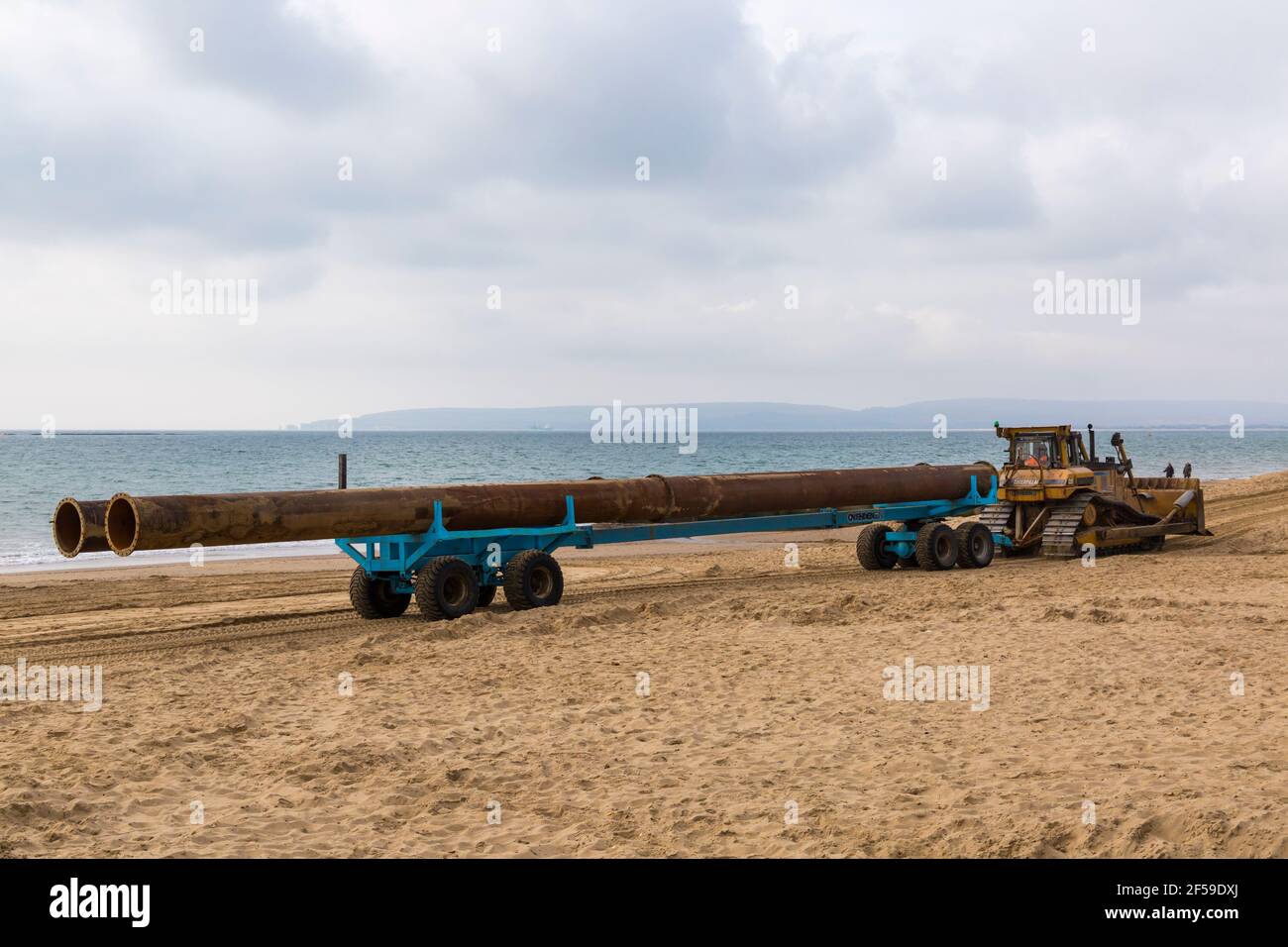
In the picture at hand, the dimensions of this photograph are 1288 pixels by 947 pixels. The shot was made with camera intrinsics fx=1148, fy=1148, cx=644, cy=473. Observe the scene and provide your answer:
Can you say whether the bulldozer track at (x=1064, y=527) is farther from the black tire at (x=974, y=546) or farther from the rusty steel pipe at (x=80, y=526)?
the rusty steel pipe at (x=80, y=526)

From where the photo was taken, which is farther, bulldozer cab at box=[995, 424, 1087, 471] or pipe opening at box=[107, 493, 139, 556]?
bulldozer cab at box=[995, 424, 1087, 471]

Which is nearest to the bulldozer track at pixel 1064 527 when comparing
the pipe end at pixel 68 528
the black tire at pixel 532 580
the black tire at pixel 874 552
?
the black tire at pixel 874 552

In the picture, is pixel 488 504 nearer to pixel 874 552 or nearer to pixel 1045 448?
pixel 874 552

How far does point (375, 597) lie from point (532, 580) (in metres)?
2.09

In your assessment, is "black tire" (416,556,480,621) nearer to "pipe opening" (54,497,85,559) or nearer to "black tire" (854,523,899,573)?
"pipe opening" (54,497,85,559)

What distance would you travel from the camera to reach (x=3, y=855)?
6.09 metres

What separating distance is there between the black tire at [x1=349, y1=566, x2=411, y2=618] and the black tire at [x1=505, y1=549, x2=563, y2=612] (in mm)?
1462

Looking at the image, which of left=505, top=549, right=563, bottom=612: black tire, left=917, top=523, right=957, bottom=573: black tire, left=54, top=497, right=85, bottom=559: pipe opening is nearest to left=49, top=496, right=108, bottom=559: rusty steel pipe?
left=54, top=497, right=85, bottom=559: pipe opening

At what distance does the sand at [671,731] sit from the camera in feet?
21.0

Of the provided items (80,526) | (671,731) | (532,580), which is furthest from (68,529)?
(671,731)

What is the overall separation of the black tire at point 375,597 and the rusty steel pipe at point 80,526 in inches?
131

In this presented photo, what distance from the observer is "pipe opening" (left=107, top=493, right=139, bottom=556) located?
12591 millimetres

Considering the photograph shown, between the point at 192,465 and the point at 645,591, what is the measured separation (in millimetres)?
85463
